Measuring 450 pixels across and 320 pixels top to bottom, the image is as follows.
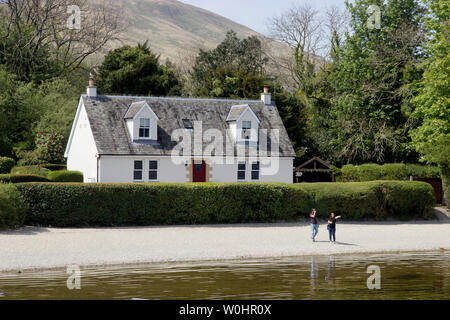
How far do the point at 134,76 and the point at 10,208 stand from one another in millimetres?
38810

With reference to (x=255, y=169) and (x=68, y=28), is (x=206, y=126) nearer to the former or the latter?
(x=255, y=169)

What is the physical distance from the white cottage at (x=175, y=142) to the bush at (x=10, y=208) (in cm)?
1213

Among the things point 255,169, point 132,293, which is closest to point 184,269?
point 132,293

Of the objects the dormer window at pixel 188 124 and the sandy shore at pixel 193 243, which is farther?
the dormer window at pixel 188 124

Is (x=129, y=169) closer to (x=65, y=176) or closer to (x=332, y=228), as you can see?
(x=65, y=176)

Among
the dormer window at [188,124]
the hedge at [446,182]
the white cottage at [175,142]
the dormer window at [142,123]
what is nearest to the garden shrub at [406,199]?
the hedge at [446,182]

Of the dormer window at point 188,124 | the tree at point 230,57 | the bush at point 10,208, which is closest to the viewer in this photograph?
the bush at point 10,208

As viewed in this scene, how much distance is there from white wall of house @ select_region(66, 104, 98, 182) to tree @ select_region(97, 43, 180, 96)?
18.7 metres

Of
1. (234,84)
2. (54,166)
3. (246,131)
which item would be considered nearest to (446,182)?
(246,131)

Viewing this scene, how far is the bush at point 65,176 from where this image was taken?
130 ft

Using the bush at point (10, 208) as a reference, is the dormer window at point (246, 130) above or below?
above

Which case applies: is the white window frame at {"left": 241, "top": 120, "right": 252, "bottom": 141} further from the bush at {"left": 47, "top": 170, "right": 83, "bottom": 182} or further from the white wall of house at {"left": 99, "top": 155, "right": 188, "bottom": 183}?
the bush at {"left": 47, "top": 170, "right": 83, "bottom": 182}

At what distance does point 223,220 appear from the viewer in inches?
1266

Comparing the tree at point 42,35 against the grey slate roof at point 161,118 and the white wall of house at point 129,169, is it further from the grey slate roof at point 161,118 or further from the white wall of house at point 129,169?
the white wall of house at point 129,169
